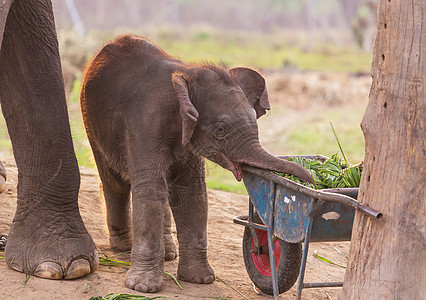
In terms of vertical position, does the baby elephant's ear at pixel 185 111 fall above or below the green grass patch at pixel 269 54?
above

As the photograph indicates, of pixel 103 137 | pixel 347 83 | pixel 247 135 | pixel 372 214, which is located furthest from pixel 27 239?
pixel 347 83

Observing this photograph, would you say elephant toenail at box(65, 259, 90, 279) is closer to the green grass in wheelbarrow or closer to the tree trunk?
the green grass in wheelbarrow

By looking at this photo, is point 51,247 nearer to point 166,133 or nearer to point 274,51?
point 166,133

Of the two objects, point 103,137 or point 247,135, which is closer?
point 247,135

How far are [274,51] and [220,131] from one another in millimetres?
20759

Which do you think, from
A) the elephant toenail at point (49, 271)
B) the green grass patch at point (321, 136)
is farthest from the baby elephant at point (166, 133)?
the green grass patch at point (321, 136)

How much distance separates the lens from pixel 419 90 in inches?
122

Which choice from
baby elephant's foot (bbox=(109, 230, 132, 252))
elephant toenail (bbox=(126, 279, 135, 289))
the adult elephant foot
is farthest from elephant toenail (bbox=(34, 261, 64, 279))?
baby elephant's foot (bbox=(109, 230, 132, 252))

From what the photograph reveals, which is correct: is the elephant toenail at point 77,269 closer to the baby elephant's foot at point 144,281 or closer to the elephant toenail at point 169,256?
the baby elephant's foot at point 144,281

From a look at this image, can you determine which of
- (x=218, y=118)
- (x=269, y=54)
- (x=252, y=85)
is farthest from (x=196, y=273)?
(x=269, y=54)

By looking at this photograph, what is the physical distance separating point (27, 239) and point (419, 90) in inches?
93.0

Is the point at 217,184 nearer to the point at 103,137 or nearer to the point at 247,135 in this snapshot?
the point at 103,137

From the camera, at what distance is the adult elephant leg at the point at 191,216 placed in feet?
14.3

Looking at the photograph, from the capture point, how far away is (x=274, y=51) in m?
24.4
